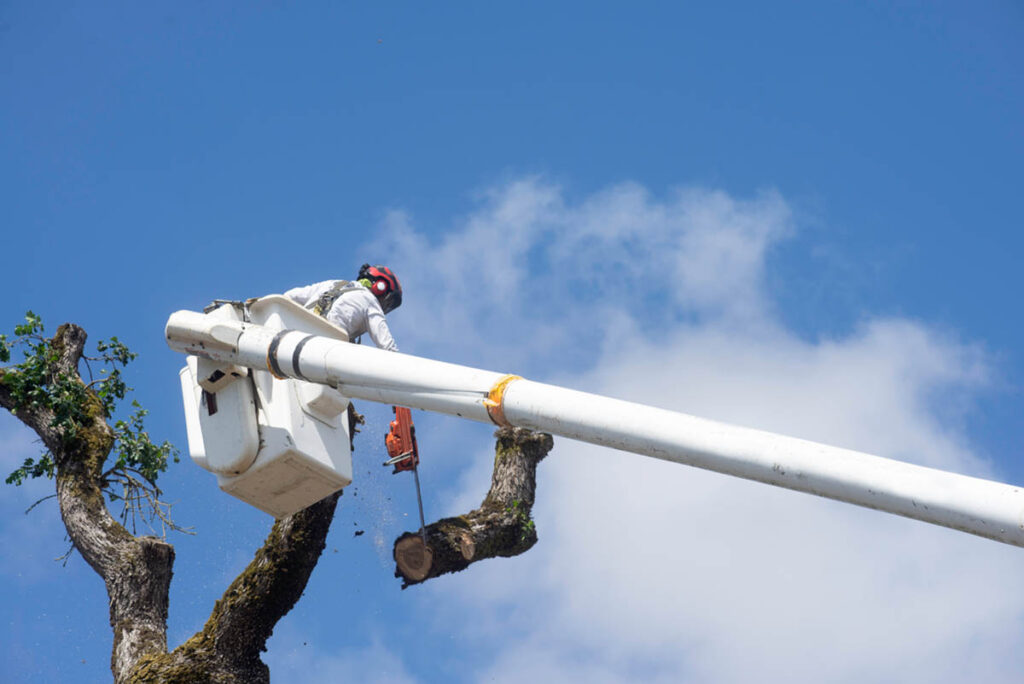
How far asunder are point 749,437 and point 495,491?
4435mm

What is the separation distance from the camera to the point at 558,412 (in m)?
5.85

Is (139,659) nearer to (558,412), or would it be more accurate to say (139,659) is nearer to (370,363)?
(370,363)

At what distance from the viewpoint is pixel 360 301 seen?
29.2ft

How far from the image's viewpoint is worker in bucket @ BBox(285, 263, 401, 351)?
885cm

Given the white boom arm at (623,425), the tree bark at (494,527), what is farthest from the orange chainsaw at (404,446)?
the white boom arm at (623,425)

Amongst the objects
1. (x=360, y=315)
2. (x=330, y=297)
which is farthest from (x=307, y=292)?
(x=360, y=315)

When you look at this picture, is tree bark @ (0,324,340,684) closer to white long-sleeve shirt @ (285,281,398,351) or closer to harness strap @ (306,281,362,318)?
white long-sleeve shirt @ (285,281,398,351)

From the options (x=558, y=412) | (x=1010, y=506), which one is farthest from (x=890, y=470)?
(x=558, y=412)

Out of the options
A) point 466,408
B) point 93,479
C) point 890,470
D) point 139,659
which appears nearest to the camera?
point 890,470

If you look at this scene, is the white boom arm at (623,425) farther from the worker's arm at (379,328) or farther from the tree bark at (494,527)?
the tree bark at (494,527)

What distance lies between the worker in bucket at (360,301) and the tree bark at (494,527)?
1271 mm

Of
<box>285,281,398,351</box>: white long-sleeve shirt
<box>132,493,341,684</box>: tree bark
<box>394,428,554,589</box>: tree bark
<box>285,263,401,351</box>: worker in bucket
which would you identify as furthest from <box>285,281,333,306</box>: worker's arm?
<box>394,428,554,589</box>: tree bark

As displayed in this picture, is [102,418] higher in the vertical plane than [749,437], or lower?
higher

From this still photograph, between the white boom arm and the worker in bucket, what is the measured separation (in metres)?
1.35
